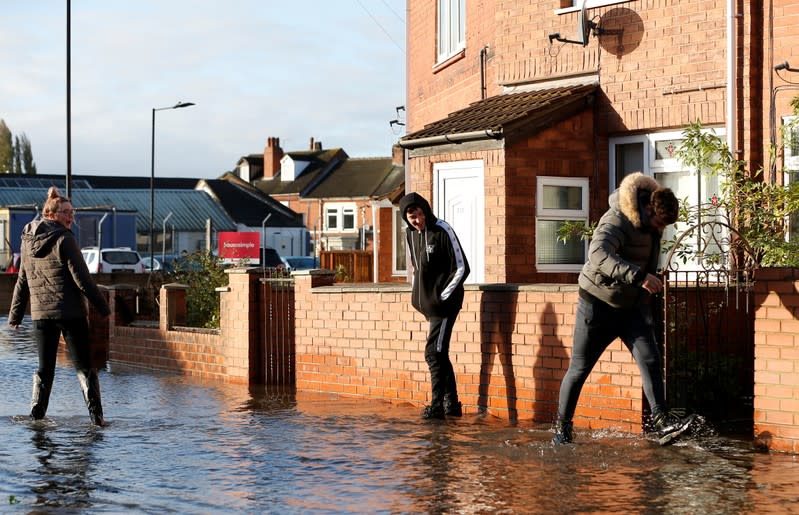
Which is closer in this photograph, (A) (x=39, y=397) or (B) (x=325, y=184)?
(A) (x=39, y=397)

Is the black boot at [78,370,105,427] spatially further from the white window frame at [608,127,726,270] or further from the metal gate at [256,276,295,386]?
the white window frame at [608,127,726,270]

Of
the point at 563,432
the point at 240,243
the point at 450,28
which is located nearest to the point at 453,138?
the point at 450,28

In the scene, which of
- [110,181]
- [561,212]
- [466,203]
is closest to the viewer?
[561,212]

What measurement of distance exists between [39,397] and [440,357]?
132 inches

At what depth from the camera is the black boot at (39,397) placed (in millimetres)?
10555

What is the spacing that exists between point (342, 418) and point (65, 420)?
7.75ft

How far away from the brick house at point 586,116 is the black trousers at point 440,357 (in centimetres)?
350

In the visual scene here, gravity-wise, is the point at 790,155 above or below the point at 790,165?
above

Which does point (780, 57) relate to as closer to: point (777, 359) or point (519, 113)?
point (519, 113)

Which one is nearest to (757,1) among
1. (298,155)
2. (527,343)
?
(527,343)

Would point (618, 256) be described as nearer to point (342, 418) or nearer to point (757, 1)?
point (342, 418)

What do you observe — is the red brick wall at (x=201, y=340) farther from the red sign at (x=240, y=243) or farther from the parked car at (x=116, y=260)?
the parked car at (x=116, y=260)

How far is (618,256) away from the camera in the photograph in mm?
8453

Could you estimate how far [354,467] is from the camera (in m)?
8.14
